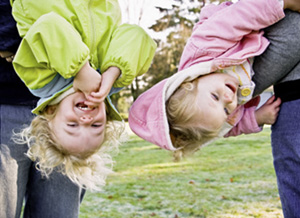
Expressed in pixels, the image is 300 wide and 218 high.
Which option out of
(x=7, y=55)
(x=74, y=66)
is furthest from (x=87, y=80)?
(x=7, y=55)

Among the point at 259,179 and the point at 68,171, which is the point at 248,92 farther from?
the point at 259,179

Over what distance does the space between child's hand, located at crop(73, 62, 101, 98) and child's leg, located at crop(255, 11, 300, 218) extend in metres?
0.74

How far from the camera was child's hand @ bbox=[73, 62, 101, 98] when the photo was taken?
1587 millimetres

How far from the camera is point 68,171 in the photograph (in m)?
2.05

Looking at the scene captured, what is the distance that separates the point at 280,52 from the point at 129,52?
66 centimetres

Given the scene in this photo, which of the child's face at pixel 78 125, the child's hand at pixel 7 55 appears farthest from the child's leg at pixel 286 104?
the child's hand at pixel 7 55

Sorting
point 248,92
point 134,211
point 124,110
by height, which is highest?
point 248,92

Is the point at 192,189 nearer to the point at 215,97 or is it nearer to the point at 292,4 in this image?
the point at 215,97

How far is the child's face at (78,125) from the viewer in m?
1.74

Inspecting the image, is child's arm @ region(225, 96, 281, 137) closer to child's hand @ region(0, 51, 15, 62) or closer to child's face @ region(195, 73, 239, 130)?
child's face @ region(195, 73, 239, 130)

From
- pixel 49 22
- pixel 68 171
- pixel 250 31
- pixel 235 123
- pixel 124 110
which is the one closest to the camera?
pixel 49 22

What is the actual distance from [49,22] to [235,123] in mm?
979

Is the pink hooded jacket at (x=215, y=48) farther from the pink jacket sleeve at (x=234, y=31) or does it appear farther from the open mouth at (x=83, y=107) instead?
the open mouth at (x=83, y=107)

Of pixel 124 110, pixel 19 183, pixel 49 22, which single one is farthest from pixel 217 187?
pixel 124 110
